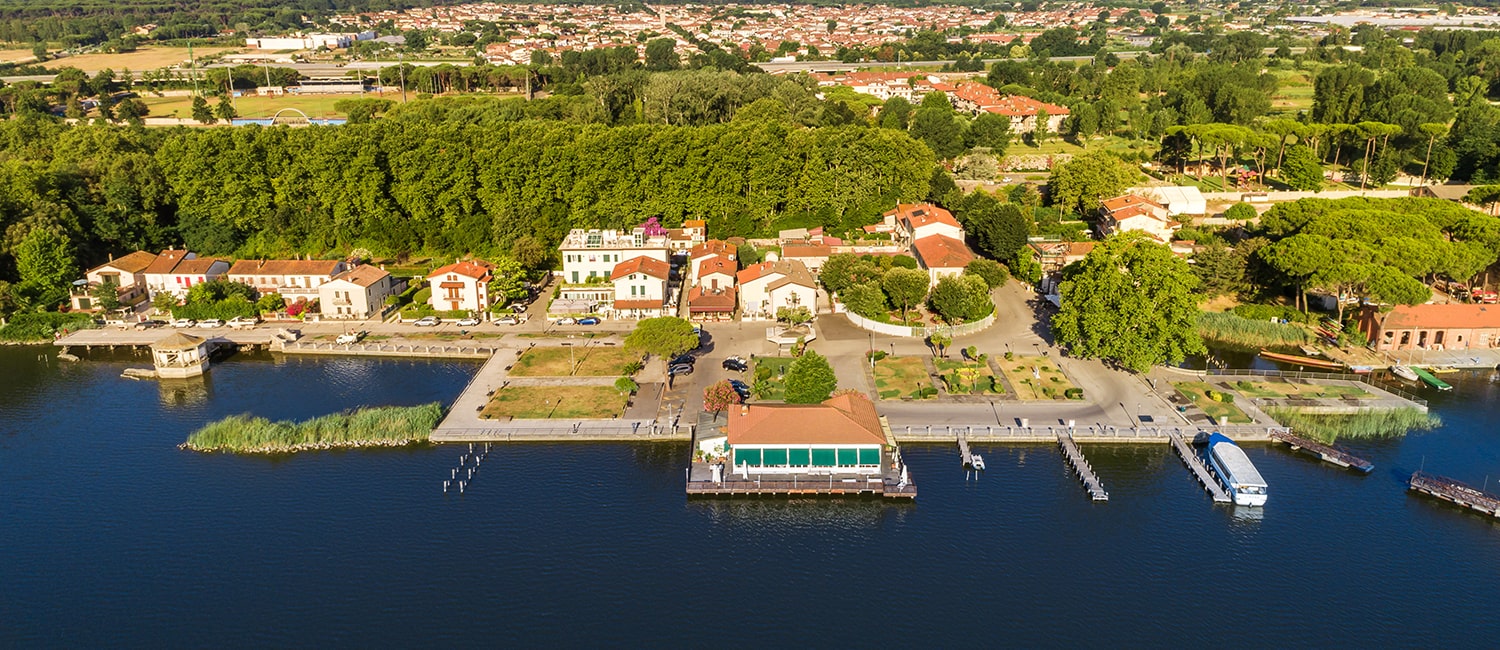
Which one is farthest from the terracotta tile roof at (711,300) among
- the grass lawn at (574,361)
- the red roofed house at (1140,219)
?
the red roofed house at (1140,219)

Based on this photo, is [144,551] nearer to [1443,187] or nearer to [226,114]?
[226,114]

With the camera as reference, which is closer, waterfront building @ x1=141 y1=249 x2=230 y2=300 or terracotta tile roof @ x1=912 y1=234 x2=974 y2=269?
waterfront building @ x1=141 y1=249 x2=230 y2=300

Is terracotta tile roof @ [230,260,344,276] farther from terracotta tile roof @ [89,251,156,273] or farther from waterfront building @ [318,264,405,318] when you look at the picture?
terracotta tile roof @ [89,251,156,273]

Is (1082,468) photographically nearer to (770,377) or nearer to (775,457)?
(775,457)

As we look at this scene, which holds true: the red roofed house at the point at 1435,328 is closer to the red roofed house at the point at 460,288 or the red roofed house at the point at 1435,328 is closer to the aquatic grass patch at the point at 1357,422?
the aquatic grass patch at the point at 1357,422

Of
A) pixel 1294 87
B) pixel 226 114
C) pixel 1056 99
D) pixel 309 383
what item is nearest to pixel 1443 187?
pixel 1056 99

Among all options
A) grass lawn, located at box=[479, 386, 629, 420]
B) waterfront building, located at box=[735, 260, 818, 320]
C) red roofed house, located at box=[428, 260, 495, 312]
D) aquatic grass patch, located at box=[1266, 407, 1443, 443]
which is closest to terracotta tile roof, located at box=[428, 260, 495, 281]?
red roofed house, located at box=[428, 260, 495, 312]
